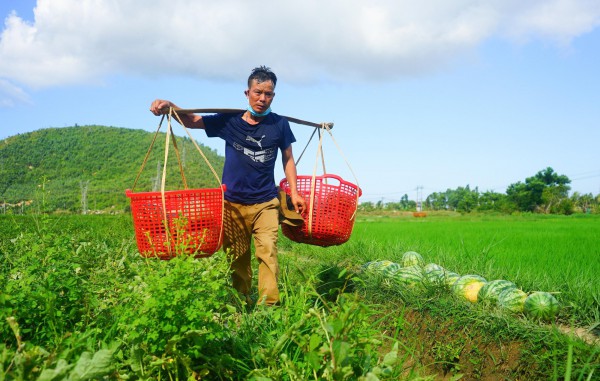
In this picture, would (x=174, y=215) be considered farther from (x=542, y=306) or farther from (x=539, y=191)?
(x=539, y=191)

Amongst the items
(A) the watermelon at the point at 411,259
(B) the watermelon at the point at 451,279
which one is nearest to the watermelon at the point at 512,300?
(B) the watermelon at the point at 451,279

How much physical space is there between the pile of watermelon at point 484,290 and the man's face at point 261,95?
1.86 metres

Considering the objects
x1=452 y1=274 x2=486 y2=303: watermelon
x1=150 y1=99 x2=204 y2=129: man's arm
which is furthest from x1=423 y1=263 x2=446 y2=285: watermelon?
x1=150 y1=99 x2=204 y2=129: man's arm

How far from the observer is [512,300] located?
3770mm

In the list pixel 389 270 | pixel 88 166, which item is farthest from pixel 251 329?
pixel 88 166

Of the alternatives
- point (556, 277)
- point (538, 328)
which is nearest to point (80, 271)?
point (538, 328)

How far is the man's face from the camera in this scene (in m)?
3.82

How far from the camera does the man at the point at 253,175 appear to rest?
3.91 m

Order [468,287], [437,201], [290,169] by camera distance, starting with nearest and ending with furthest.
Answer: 1. [468,287]
2. [290,169]
3. [437,201]

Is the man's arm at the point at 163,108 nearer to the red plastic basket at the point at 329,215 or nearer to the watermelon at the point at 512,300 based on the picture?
the red plastic basket at the point at 329,215

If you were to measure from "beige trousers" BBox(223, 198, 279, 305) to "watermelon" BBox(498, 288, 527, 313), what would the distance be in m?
1.72

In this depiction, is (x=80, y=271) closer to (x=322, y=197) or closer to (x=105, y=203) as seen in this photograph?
(x=322, y=197)

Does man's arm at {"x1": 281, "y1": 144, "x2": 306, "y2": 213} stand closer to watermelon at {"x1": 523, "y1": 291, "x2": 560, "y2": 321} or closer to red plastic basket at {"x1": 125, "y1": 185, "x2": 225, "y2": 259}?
red plastic basket at {"x1": 125, "y1": 185, "x2": 225, "y2": 259}

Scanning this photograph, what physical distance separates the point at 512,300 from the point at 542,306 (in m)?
0.24
